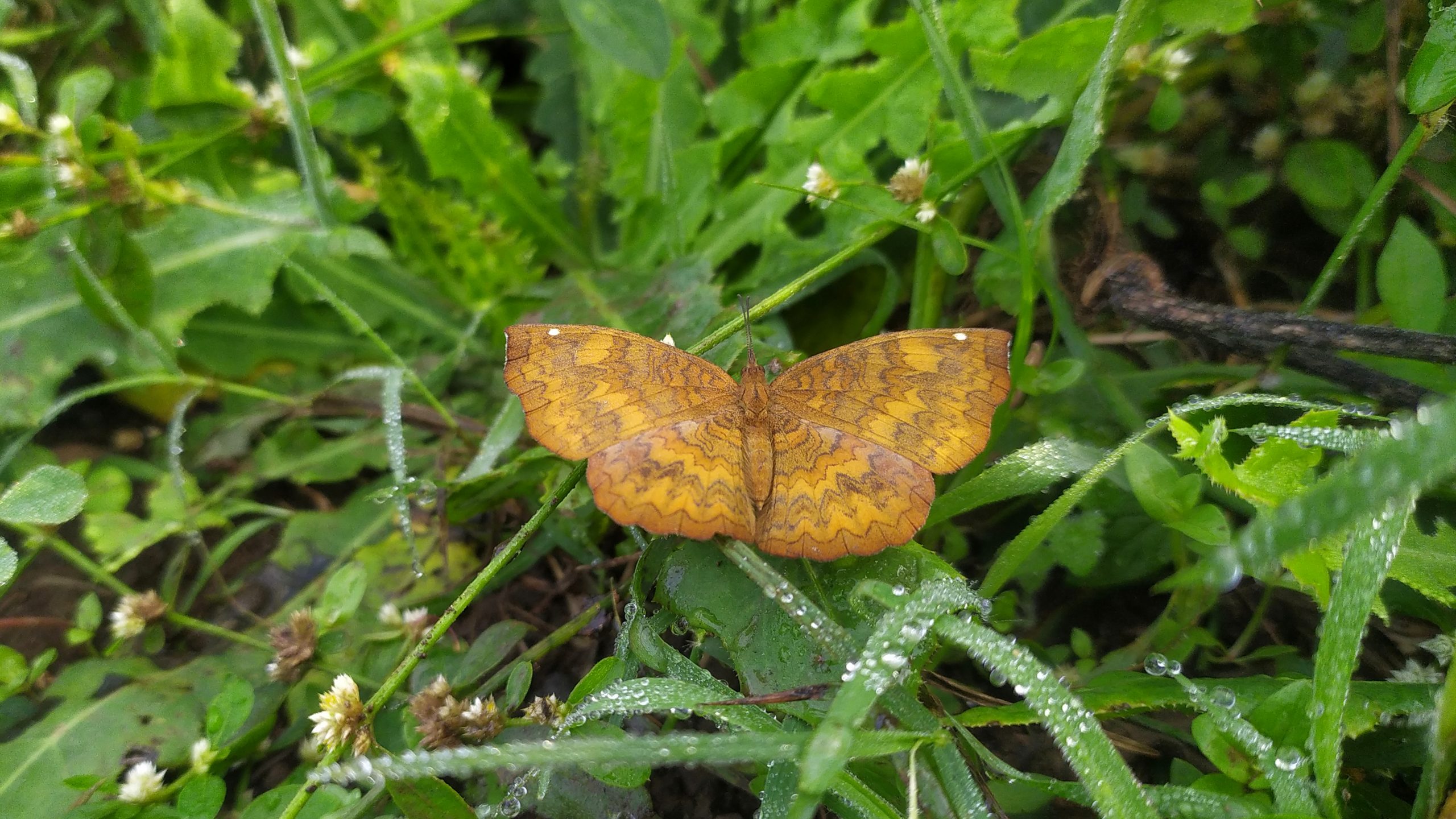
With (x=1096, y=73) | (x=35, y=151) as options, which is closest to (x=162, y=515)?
(x=35, y=151)

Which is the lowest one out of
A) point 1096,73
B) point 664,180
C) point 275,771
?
point 275,771

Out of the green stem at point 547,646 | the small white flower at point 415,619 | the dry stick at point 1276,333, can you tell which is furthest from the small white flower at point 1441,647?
the small white flower at point 415,619

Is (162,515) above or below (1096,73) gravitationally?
below

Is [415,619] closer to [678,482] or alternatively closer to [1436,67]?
[678,482]

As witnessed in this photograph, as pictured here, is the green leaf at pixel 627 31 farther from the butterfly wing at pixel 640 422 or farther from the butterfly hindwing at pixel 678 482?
the butterfly hindwing at pixel 678 482

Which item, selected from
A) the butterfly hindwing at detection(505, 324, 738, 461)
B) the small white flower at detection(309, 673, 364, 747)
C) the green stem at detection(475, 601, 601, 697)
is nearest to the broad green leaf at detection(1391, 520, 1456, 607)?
the butterfly hindwing at detection(505, 324, 738, 461)

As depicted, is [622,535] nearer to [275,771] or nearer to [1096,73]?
[275,771]
